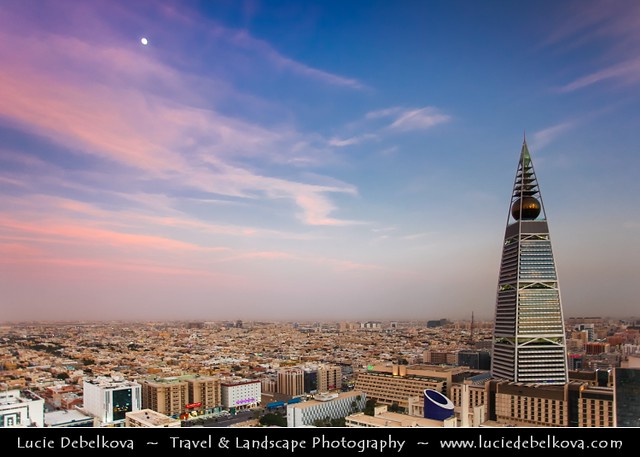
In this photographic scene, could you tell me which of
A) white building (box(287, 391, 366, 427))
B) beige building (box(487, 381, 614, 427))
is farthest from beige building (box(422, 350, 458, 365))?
beige building (box(487, 381, 614, 427))

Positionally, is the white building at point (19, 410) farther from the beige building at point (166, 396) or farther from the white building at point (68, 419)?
the beige building at point (166, 396)

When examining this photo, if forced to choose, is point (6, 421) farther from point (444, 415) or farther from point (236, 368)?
point (236, 368)

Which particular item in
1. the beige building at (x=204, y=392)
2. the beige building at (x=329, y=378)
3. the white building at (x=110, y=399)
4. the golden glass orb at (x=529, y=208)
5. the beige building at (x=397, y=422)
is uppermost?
the golden glass orb at (x=529, y=208)

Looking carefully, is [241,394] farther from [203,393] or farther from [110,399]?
[110,399]

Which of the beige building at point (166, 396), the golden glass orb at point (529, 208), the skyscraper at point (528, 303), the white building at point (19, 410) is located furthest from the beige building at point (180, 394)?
the golden glass orb at point (529, 208)

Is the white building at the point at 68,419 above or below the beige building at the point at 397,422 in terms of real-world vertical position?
below

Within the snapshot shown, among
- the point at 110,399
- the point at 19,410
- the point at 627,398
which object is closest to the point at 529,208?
the point at 627,398
